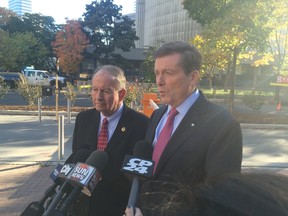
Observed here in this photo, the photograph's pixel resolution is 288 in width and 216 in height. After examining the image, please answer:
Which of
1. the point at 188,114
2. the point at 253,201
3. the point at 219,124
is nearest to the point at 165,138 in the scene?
the point at 188,114

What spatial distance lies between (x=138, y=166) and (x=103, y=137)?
123 cm

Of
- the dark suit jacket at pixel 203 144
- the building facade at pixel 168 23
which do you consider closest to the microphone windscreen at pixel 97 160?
the dark suit jacket at pixel 203 144

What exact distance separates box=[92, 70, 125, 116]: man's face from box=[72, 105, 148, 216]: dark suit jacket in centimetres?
16

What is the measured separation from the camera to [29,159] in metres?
7.40

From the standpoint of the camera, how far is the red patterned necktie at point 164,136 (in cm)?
197

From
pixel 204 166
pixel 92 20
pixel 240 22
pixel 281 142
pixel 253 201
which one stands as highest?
pixel 92 20

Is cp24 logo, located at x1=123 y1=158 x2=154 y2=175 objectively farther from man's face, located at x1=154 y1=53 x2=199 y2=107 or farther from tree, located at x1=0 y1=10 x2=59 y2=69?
tree, located at x1=0 y1=10 x2=59 y2=69

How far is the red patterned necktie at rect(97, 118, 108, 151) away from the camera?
2644 mm

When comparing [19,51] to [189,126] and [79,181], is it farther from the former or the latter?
[79,181]

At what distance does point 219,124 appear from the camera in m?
1.87

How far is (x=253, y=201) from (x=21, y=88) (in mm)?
16544

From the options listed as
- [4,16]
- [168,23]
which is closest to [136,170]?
[4,16]

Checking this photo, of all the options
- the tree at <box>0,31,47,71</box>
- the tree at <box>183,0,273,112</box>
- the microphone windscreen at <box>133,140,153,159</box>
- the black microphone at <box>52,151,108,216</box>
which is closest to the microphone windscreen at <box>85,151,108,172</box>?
the black microphone at <box>52,151,108,216</box>

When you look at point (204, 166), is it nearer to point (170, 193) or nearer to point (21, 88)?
point (170, 193)
